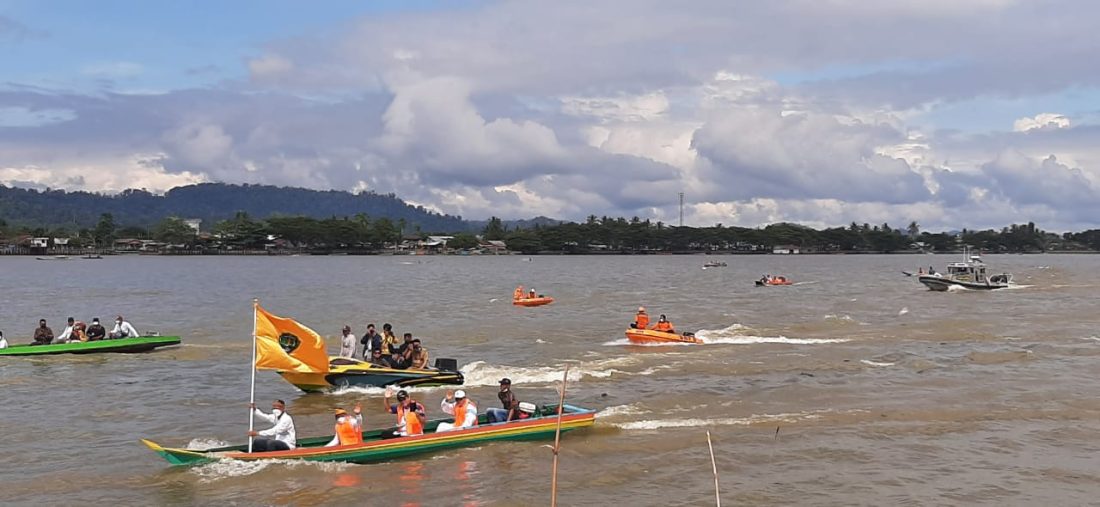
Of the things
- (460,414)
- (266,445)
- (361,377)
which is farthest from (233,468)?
(361,377)

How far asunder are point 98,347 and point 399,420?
2124 centimetres

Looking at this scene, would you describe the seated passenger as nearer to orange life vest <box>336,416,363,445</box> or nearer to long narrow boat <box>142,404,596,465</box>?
long narrow boat <box>142,404,596,465</box>

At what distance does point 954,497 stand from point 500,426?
29.9 ft

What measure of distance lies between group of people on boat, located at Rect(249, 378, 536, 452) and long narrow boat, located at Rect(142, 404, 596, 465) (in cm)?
15

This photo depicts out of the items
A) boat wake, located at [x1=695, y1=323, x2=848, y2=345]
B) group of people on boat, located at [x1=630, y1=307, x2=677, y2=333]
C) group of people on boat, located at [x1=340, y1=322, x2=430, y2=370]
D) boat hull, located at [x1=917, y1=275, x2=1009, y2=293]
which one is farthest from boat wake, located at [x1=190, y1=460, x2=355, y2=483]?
boat hull, located at [x1=917, y1=275, x2=1009, y2=293]

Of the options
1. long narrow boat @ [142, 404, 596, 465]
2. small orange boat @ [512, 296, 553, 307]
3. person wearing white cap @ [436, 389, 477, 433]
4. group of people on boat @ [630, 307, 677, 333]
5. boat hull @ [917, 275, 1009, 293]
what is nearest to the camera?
long narrow boat @ [142, 404, 596, 465]

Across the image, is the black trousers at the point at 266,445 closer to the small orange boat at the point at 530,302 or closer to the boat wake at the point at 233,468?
the boat wake at the point at 233,468

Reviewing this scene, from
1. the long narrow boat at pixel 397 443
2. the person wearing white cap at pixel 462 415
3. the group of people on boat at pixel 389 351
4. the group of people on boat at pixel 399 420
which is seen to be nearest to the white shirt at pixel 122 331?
the group of people on boat at pixel 389 351

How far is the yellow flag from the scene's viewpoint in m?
19.5

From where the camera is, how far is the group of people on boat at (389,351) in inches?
1083

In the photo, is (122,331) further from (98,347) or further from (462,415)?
(462,415)

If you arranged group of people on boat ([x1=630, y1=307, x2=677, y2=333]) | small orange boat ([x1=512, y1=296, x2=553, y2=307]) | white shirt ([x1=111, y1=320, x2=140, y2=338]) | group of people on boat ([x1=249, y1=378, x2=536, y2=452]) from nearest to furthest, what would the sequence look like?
group of people on boat ([x1=249, y1=378, x2=536, y2=452]), white shirt ([x1=111, y1=320, x2=140, y2=338]), group of people on boat ([x1=630, y1=307, x2=677, y2=333]), small orange boat ([x1=512, y1=296, x2=553, y2=307])

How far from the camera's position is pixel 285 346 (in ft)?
66.9

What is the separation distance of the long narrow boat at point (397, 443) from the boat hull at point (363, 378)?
20.8 feet
